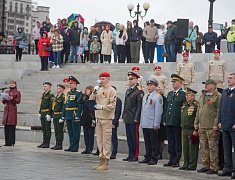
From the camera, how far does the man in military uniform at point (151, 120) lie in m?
15.9

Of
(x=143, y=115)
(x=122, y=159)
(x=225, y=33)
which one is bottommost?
(x=122, y=159)

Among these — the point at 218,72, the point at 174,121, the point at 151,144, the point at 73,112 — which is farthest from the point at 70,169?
the point at 218,72

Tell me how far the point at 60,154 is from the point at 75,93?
170 cm

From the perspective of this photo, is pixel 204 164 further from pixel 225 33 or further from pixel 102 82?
pixel 225 33

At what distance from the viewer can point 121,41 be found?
27766 mm

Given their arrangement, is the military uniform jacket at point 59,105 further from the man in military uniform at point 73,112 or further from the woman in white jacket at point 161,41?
the woman in white jacket at point 161,41

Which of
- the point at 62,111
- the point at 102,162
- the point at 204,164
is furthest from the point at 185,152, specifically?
the point at 62,111

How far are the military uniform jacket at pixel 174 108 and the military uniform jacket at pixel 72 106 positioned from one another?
336 cm

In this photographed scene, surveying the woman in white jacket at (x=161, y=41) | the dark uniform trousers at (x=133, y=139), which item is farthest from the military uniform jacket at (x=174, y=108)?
the woman in white jacket at (x=161, y=41)

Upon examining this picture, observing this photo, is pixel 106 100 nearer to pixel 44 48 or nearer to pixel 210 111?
pixel 210 111

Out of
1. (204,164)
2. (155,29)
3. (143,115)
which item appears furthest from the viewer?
(155,29)

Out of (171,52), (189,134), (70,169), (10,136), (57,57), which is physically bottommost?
(70,169)

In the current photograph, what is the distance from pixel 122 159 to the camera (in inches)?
661

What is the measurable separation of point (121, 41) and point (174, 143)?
40.9ft
